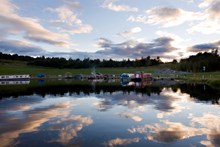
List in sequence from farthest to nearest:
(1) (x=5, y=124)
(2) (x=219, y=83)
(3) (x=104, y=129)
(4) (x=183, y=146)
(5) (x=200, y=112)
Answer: (2) (x=219, y=83)
(5) (x=200, y=112)
(1) (x=5, y=124)
(3) (x=104, y=129)
(4) (x=183, y=146)

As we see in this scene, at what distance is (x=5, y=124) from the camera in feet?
57.9

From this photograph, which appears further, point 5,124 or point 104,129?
point 5,124

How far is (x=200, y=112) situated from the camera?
23391mm

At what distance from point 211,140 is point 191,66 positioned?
141 metres

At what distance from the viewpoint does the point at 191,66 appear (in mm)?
148625

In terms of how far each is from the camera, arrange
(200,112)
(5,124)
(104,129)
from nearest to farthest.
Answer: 1. (104,129)
2. (5,124)
3. (200,112)

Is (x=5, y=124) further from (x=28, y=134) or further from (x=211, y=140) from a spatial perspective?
(x=211, y=140)

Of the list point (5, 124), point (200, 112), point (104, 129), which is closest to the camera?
point (104, 129)

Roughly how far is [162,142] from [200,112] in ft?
37.0

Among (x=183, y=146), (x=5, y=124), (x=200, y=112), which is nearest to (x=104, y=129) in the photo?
(x=183, y=146)

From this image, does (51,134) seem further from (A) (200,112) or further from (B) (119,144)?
(A) (200,112)

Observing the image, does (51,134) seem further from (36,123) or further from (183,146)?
(183,146)

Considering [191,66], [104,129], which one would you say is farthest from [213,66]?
[104,129]

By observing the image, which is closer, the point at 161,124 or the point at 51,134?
the point at 51,134
